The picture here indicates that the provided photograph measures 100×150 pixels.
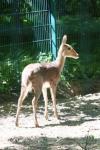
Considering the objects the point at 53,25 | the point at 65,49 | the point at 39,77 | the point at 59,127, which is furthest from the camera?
the point at 53,25

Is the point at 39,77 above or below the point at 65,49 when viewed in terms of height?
below

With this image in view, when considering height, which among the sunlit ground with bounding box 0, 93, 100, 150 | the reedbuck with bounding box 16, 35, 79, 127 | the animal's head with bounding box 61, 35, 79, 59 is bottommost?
the sunlit ground with bounding box 0, 93, 100, 150

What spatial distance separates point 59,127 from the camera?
9445 millimetres

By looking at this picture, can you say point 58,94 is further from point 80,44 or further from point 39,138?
point 39,138

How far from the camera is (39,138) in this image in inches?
340

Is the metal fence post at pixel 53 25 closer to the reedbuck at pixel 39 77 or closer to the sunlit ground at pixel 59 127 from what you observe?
the sunlit ground at pixel 59 127

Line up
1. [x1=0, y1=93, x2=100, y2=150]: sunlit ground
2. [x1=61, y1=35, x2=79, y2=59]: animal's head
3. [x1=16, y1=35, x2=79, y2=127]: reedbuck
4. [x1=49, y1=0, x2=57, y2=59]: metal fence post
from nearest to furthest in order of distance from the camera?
[x1=0, y1=93, x2=100, y2=150]: sunlit ground < [x1=16, y1=35, x2=79, y2=127]: reedbuck < [x1=61, y1=35, x2=79, y2=59]: animal's head < [x1=49, y1=0, x2=57, y2=59]: metal fence post

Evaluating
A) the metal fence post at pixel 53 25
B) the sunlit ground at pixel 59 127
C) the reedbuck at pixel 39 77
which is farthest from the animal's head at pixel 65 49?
the metal fence post at pixel 53 25

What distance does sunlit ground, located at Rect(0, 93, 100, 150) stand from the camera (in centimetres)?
817

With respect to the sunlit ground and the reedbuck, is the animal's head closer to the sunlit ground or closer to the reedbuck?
the reedbuck

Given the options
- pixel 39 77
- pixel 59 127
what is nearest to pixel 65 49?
pixel 39 77

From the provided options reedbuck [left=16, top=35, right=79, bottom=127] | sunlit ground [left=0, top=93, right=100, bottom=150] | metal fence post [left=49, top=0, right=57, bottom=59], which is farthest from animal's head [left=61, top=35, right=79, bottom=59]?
metal fence post [left=49, top=0, right=57, bottom=59]

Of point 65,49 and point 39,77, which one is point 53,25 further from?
point 39,77

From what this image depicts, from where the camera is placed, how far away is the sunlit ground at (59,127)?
817 centimetres
